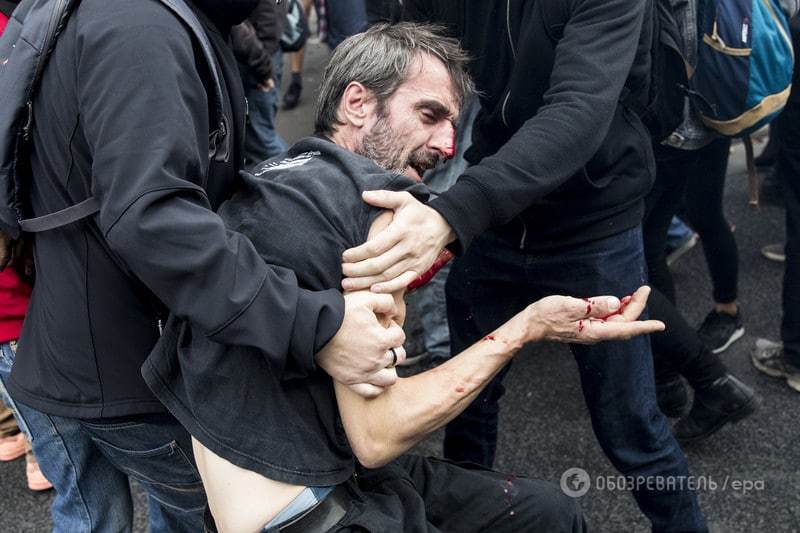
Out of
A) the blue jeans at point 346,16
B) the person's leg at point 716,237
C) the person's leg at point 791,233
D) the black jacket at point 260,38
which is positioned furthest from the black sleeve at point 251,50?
the person's leg at point 791,233

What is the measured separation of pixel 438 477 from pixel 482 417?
0.68 meters

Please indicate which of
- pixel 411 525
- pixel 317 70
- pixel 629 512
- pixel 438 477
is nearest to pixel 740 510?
pixel 629 512

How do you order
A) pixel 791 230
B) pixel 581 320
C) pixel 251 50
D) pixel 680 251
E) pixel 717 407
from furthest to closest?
pixel 680 251 → pixel 251 50 → pixel 791 230 → pixel 717 407 → pixel 581 320

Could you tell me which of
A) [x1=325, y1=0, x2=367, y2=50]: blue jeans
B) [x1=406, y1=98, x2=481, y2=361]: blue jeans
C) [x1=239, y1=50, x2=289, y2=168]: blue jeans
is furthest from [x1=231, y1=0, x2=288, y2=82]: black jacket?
[x1=325, y1=0, x2=367, y2=50]: blue jeans

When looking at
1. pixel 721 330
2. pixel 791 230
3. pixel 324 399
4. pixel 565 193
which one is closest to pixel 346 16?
pixel 721 330

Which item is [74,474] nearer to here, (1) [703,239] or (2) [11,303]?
(2) [11,303]

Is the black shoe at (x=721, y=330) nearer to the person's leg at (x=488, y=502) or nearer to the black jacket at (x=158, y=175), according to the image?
the person's leg at (x=488, y=502)

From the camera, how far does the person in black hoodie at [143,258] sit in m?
1.35

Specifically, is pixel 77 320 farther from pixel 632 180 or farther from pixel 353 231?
pixel 632 180

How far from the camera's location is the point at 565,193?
2.16 meters

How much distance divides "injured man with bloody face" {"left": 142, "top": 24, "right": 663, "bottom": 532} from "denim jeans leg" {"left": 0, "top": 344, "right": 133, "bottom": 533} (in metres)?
0.43

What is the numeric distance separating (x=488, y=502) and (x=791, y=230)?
1.99 meters

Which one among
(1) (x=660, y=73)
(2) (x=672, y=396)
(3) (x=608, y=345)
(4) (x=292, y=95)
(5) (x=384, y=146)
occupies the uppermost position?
(5) (x=384, y=146)

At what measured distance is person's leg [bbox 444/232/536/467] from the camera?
231cm
